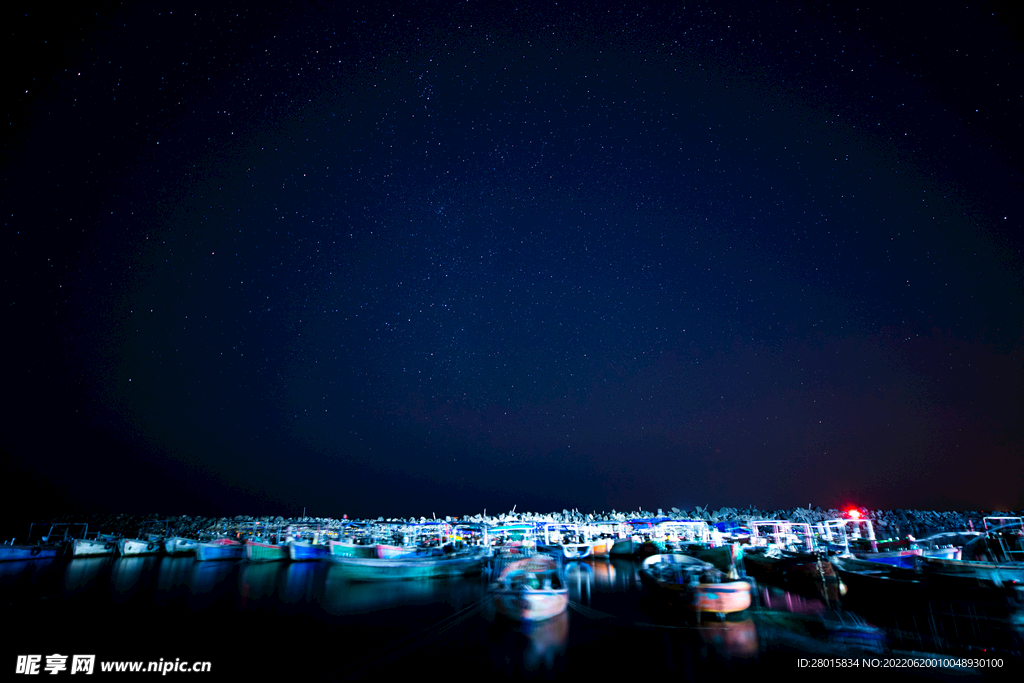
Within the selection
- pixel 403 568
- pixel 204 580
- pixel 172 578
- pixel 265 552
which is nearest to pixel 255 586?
pixel 204 580

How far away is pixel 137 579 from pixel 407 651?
124ft

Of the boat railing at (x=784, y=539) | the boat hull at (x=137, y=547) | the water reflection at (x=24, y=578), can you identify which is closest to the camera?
the water reflection at (x=24, y=578)

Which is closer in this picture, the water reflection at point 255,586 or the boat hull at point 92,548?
the water reflection at point 255,586

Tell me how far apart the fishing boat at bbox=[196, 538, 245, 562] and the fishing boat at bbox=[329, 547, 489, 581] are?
98.0 ft

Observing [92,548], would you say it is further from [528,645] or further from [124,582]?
[528,645]

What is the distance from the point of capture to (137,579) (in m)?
37.7

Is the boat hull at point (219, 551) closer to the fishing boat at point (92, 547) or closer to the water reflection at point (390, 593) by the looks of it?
the fishing boat at point (92, 547)

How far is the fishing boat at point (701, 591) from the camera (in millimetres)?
17672

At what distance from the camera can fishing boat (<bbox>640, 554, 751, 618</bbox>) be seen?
58.0 feet

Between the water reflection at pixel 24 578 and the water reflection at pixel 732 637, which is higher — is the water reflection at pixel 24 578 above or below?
below

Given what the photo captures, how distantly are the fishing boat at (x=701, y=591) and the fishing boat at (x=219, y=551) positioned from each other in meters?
64.0

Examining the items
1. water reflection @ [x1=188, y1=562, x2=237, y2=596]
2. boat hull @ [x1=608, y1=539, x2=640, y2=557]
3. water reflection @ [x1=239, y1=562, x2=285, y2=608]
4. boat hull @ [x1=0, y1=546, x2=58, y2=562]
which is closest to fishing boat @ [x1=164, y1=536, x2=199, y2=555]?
boat hull @ [x1=0, y1=546, x2=58, y2=562]

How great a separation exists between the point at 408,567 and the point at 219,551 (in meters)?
39.5

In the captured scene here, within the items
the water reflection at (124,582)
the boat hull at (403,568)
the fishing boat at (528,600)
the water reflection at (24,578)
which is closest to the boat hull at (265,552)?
the water reflection at (124,582)
